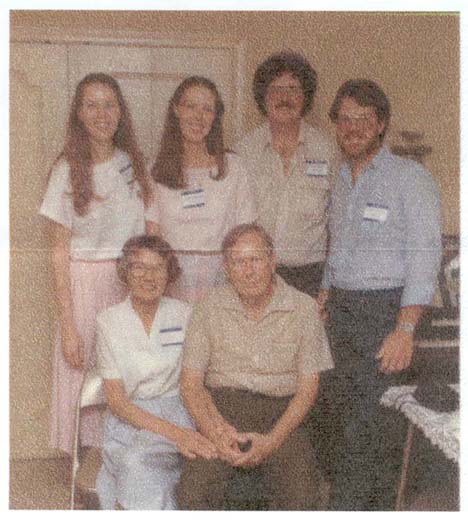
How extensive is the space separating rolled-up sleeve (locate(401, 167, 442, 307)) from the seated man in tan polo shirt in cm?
23

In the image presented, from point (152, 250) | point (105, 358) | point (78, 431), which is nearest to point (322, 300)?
point (152, 250)

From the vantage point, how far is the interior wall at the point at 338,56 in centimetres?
187

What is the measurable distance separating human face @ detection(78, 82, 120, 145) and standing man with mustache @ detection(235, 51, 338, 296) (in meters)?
0.27

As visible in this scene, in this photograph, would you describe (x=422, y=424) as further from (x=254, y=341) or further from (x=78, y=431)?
(x=78, y=431)

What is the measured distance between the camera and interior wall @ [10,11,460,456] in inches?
73.7

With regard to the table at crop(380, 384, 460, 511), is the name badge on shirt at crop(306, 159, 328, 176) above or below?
above

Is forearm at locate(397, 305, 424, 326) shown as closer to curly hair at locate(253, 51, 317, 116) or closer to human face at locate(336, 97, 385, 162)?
human face at locate(336, 97, 385, 162)

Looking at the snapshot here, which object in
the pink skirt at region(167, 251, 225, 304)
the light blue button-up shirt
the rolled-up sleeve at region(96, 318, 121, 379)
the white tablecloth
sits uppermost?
the light blue button-up shirt

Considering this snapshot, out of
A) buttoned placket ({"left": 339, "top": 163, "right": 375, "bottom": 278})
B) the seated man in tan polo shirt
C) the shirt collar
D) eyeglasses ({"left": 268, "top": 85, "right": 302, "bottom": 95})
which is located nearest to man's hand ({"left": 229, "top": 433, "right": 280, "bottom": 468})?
the seated man in tan polo shirt

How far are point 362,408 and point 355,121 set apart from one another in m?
0.64

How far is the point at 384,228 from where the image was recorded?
189 cm

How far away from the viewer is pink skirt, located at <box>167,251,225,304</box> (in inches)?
73.6

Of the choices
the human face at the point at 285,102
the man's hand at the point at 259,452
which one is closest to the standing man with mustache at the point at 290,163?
the human face at the point at 285,102

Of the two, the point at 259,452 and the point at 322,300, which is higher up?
the point at 322,300
